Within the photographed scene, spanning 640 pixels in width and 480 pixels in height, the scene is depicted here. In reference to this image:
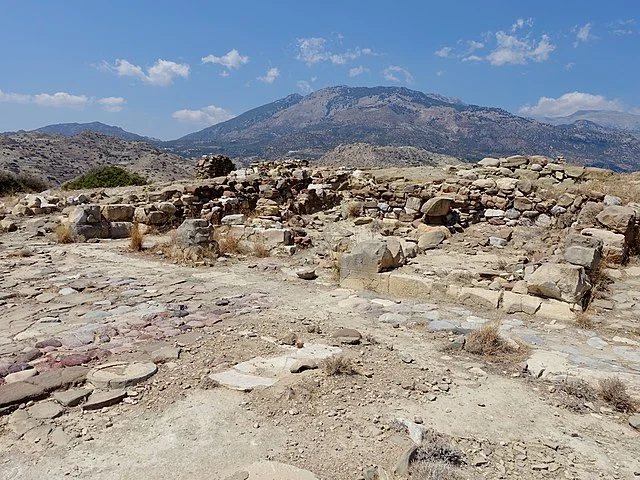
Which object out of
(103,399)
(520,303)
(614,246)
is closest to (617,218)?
(614,246)

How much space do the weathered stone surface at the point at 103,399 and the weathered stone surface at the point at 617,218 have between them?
7.74 metres

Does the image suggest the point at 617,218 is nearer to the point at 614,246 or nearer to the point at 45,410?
the point at 614,246

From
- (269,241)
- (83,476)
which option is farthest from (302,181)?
(83,476)

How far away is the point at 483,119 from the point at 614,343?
159 m

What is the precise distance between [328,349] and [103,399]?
5.97ft

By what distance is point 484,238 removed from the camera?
9156mm

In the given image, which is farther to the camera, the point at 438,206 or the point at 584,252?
the point at 438,206

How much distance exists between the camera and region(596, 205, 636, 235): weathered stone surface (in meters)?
7.70

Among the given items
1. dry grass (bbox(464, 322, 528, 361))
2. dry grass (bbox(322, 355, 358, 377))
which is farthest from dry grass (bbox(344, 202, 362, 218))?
dry grass (bbox(322, 355, 358, 377))

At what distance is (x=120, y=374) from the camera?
3504 mm

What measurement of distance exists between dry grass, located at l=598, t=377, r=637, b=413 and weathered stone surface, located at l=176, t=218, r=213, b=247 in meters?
6.13

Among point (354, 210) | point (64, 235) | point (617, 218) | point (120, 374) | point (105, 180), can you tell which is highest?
point (105, 180)

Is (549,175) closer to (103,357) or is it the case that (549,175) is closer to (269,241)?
(269,241)

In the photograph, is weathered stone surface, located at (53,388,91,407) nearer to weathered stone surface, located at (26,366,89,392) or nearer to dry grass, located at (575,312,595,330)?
weathered stone surface, located at (26,366,89,392)
